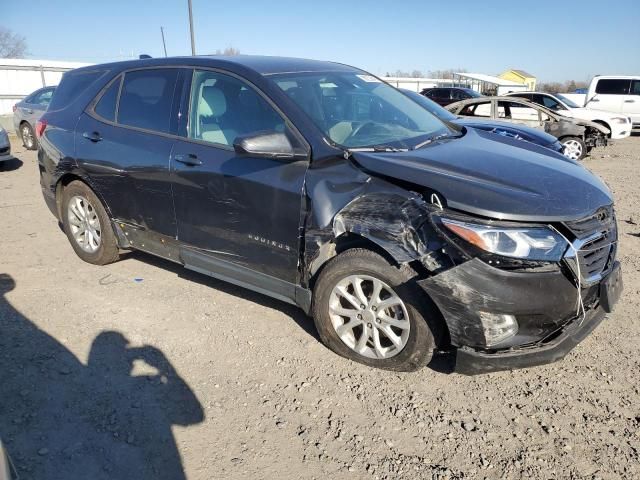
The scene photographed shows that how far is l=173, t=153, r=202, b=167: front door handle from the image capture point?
3.51 meters

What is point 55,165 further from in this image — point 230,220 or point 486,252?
point 486,252

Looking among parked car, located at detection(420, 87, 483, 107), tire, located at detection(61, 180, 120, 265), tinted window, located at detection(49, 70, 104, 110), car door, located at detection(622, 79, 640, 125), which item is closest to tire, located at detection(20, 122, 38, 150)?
tinted window, located at detection(49, 70, 104, 110)

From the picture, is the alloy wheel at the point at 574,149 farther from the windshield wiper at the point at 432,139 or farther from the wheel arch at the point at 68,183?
the wheel arch at the point at 68,183

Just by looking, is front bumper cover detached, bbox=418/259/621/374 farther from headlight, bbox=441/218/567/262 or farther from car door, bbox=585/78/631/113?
car door, bbox=585/78/631/113

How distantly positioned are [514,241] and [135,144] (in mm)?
2944

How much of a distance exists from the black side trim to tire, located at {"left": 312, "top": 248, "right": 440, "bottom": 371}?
0.14 meters

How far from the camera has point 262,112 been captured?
334 cm

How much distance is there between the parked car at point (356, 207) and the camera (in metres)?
2.58

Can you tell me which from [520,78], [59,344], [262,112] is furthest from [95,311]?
[520,78]

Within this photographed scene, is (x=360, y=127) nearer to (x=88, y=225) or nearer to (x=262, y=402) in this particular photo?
(x=262, y=402)

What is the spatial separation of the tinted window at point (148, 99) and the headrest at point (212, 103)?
12.2 inches

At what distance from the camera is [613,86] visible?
1703 cm

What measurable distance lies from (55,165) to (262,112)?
8.45 ft

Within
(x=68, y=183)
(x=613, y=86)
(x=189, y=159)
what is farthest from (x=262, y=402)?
(x=613, y=86)
